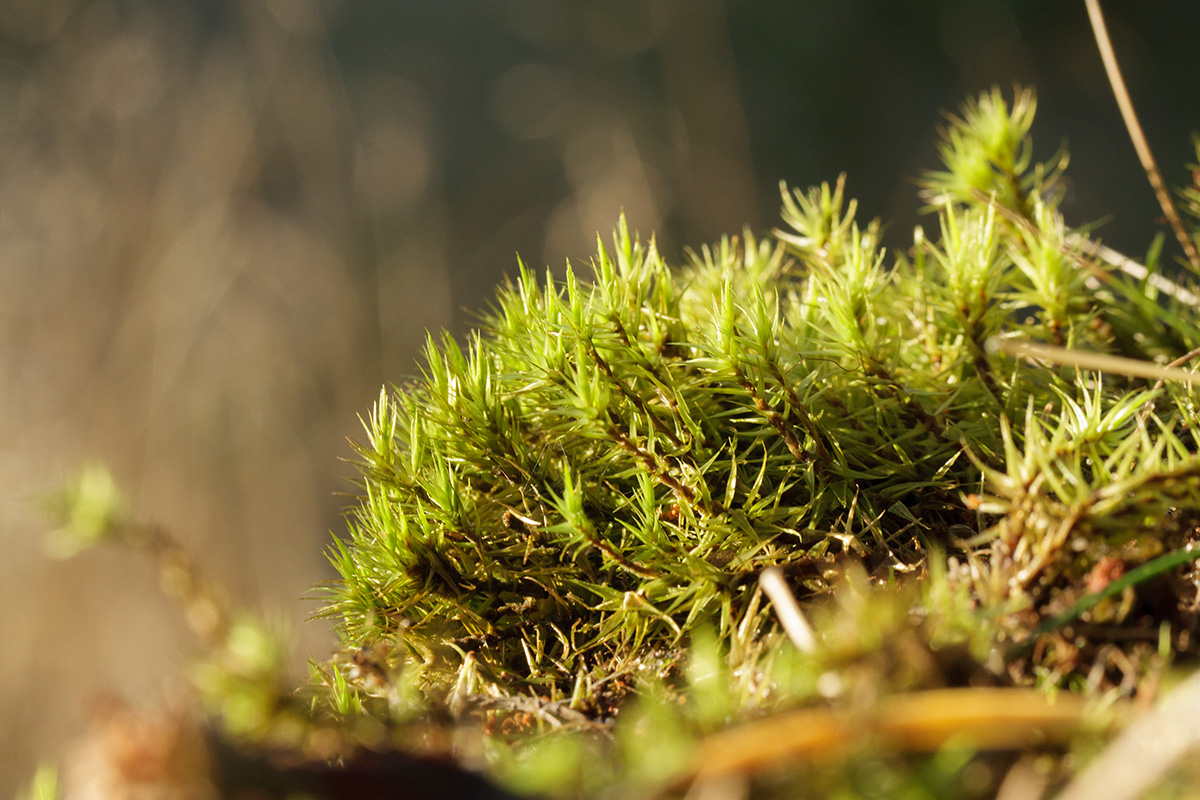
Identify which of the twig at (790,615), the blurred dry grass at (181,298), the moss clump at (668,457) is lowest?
the twig at (790,615)

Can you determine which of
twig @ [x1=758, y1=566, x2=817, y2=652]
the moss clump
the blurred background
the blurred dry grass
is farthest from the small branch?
the blurred dry grass

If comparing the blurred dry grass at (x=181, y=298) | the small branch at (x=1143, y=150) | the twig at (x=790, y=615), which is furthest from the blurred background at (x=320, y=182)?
the twig at (x=790, y=615)

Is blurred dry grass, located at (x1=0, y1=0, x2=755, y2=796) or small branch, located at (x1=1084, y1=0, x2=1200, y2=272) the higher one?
blurred dry grass, located at (x1=0, y1=0, x2=755, y2=796)

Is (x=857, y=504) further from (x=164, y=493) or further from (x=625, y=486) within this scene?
(x=164, y=493)

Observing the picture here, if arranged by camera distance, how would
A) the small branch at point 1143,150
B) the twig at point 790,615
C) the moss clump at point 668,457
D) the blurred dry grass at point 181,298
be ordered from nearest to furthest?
→ the twig at point 790,615 → the moss clump at point 668,457 → the small branch at point 1143,150 → the blurred dry grass at point 181,298

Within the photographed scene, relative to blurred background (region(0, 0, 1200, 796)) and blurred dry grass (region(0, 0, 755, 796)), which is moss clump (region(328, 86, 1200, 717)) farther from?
blurred dry grass (region(0, 0, 755, 796))

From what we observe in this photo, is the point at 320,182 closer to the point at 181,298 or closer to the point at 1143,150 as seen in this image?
the point at 181,298

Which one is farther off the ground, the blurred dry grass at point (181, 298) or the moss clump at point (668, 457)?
the blurred dry grass at point (181, 298)

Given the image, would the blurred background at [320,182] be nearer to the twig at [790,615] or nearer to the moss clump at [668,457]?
the moss clump at [668,457]
